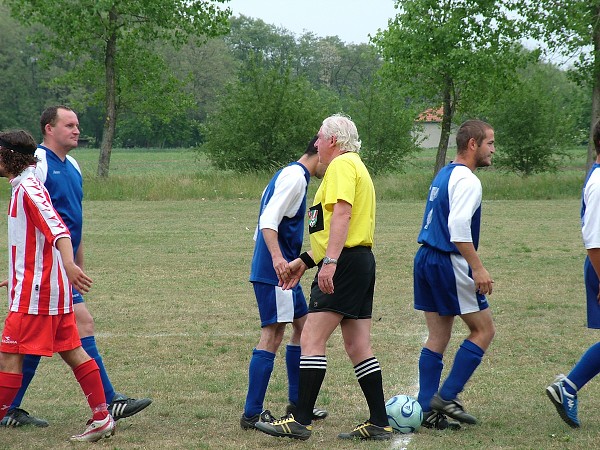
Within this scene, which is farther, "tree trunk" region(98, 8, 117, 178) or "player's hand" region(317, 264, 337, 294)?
"tree trunk" region(98, 8, 117, 178)

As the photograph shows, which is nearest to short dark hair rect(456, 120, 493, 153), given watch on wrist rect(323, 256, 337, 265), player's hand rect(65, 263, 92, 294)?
watch on wrist rect(323, 256, 337, 265)

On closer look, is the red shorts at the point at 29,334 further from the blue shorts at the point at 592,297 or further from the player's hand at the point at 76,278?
the blue shorts at the point at 592,297

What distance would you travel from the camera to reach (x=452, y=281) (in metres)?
5.45

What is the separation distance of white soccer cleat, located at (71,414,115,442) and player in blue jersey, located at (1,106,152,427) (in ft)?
1.30

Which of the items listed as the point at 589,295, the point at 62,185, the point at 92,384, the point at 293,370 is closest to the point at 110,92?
the point at 62,185

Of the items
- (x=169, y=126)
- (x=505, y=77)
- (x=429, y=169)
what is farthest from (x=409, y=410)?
(x=169, y=126)

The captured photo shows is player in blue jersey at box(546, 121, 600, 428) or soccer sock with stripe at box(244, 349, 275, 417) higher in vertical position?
player in blue jersey at box(546, 121, 600, 428)

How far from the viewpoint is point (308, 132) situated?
35.7 meters

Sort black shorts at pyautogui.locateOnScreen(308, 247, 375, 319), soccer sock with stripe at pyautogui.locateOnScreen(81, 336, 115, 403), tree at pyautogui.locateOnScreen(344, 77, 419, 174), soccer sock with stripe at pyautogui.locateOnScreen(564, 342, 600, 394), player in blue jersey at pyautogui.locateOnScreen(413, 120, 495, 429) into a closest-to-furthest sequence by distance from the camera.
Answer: black shorts at pyautogui.locateOnScreen(308, 247, 375, 319) → player in blue jersey at pyautogui.locateOnScreen(413, 120, 495, 429) → soccer sock with stripe at pyautogui.locateOnScreen(564, 342, 600, 394) → soccer sock with stripe at pyautogui.locateOnScreen(81, 336, 115, 403) → tree at pyautogui.locateOnScreen(344, 77, 419, 174)

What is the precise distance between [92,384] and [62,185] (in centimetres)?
131

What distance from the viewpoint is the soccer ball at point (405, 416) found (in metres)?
5.45

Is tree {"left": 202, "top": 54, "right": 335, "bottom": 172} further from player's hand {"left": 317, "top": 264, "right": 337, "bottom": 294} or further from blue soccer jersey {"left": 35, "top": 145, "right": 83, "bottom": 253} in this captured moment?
player's hand {"left": 317, "top": 264, "right": 337, "bottom": 294}

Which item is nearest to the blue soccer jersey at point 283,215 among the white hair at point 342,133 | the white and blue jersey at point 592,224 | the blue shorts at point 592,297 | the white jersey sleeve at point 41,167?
the white hair at point 342,133

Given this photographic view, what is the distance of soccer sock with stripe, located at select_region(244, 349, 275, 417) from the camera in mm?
5512
